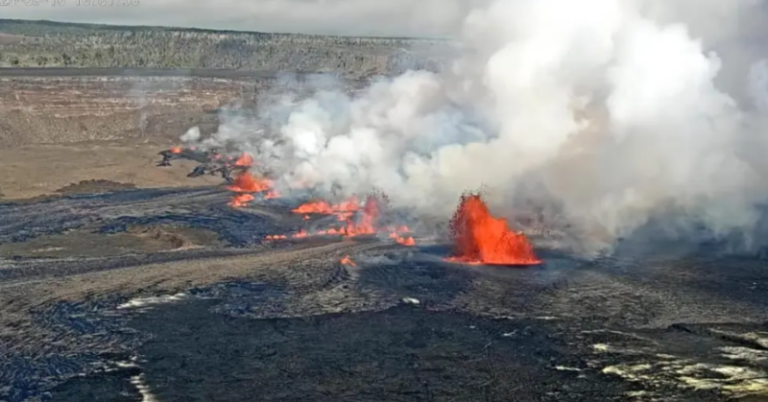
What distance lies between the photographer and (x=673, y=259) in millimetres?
39312

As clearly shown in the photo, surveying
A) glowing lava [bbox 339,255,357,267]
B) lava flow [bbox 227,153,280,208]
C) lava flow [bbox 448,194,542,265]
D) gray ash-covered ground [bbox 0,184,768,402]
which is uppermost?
lava flow [bbox 227,153,280,208]

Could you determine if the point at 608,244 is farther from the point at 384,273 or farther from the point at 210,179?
the point at 210,179

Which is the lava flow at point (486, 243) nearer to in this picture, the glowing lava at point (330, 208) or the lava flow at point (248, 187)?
the glowing lava at point (330, 208)

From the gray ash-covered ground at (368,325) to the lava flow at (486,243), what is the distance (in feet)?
4.08

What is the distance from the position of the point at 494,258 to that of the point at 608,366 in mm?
16095

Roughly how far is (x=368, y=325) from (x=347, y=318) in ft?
3.77

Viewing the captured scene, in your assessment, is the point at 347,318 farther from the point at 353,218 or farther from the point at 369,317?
the point at 353,218

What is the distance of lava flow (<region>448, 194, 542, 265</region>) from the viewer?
39875 mm

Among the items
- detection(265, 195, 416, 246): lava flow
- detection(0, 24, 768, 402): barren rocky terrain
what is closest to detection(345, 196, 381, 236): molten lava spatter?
detection(265, 195, 416, 246): lava flow

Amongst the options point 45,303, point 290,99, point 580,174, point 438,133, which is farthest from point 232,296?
point 290,99

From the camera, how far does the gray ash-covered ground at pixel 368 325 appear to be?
2298cm

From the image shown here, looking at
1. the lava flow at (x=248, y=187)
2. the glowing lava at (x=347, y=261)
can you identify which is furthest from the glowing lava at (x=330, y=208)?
the glowing lava at (x=347, y=261)

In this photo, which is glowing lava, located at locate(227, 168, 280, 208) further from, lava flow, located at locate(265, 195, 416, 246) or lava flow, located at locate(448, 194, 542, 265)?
lava flow, located at locate(448, 194, 542, 265)

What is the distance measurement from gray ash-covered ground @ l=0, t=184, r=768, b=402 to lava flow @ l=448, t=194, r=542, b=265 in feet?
4.08
